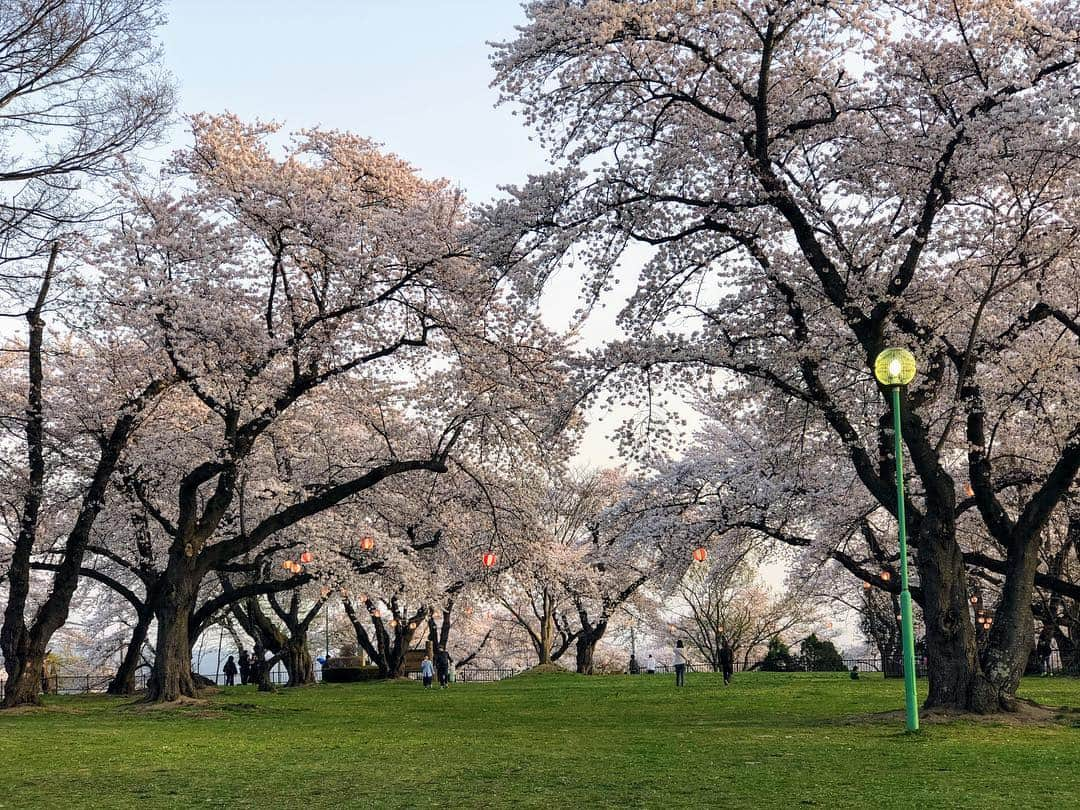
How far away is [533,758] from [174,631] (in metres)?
12.3

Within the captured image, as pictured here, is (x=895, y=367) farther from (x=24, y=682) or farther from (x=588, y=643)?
(x=588, y=643)

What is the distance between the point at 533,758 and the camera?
11.9 m

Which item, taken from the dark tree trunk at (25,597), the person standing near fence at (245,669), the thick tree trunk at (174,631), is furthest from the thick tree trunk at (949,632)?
the person standing near fence at (245,669)

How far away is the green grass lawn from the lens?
8.79 meters

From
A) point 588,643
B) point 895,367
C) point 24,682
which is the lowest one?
point 24,682

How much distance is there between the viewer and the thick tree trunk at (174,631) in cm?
2180

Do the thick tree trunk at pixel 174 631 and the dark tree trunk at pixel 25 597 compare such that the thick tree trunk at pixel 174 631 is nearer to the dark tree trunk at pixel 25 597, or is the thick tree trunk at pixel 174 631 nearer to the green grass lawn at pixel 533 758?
the green grass lawn at pixel 533 758

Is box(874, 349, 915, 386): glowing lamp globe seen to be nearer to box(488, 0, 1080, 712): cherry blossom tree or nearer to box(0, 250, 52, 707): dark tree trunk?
→ box(488, 0, 1080, 712): cherry blossom tree

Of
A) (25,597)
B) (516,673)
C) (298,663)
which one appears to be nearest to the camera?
(25,597)

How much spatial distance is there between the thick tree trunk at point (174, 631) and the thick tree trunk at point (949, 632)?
14043mm

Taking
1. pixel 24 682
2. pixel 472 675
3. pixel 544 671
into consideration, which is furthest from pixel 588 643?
pixel 24 682

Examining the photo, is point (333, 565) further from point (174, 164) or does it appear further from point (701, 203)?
point (701, 203)

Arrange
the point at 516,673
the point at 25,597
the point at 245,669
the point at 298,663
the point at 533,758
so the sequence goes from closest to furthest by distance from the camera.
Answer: the point at 533,758, the point at 25,597, the point at 298,663, the point at 245,669, the point at 516,673

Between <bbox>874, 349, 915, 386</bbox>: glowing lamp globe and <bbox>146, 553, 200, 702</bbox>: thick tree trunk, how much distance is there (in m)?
14.5
